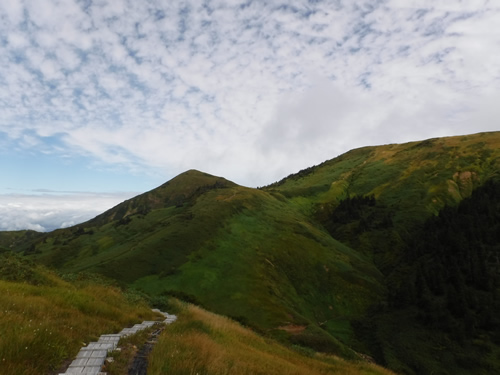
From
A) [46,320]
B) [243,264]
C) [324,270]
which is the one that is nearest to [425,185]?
[324,270]

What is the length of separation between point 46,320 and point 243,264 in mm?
72347

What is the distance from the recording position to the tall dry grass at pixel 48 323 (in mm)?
7680

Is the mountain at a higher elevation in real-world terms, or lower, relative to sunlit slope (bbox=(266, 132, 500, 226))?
lower

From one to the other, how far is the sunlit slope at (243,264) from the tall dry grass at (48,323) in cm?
4475

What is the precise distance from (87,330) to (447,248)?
128m

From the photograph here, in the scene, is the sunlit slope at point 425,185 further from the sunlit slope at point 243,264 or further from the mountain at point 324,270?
the sunlit slope at point 243,264

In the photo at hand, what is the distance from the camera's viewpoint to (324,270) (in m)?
96.0

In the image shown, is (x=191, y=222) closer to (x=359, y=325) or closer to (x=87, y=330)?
(x=359, y=325)

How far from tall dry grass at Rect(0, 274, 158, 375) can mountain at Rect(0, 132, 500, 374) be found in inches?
1641

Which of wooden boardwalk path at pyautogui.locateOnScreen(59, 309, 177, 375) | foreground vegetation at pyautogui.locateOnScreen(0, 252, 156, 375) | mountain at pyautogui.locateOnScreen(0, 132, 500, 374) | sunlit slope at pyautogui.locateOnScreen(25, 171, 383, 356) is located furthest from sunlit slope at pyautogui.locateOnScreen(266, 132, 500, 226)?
wooden boardwalk path at pyautogui.locateOnScreen(59, 309, 177, 375)

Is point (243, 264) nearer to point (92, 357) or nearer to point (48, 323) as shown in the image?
point (48, 323)

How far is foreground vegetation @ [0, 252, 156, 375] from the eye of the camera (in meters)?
7.75

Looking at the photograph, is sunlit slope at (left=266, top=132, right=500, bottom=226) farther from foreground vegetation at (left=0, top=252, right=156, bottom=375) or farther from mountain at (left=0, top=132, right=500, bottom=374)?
foreground vegetation at (left=0, top=252, right=156, bottom=375)

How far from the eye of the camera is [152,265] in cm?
7294
